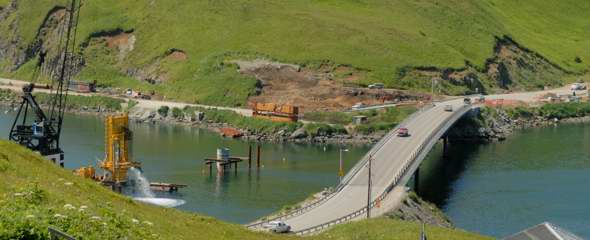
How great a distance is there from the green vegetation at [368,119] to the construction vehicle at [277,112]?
3.42 meters

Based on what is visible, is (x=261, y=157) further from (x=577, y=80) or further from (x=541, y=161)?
(x=577, y=80)

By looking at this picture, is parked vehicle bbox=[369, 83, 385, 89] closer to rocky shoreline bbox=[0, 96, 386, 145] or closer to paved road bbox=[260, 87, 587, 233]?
paved road bbox=[260, 87, 587, 233]

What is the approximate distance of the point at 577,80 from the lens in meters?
196

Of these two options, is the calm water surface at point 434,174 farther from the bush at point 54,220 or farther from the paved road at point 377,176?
the bush at point 54,220

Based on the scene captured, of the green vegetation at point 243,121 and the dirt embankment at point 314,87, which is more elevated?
the dirt embankment at point 314,87

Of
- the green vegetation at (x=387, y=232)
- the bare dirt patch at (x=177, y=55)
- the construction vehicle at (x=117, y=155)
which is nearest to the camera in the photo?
the green vegetation at (x=387, y=232)

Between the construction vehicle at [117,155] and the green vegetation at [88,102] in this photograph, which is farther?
the green vegetation at [88,102]

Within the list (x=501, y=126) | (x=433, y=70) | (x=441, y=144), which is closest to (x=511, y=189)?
(x=441, y=144)

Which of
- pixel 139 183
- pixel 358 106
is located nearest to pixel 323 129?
pixel 358 106

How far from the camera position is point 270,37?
17075 centimetres

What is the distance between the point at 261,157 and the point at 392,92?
4437 cm

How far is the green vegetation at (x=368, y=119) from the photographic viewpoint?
445 ft

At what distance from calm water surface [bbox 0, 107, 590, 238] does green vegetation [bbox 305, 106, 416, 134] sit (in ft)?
28.3

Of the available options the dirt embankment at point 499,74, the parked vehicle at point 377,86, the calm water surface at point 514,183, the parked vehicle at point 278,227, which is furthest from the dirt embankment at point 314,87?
the parked vehicle at point 278,227
